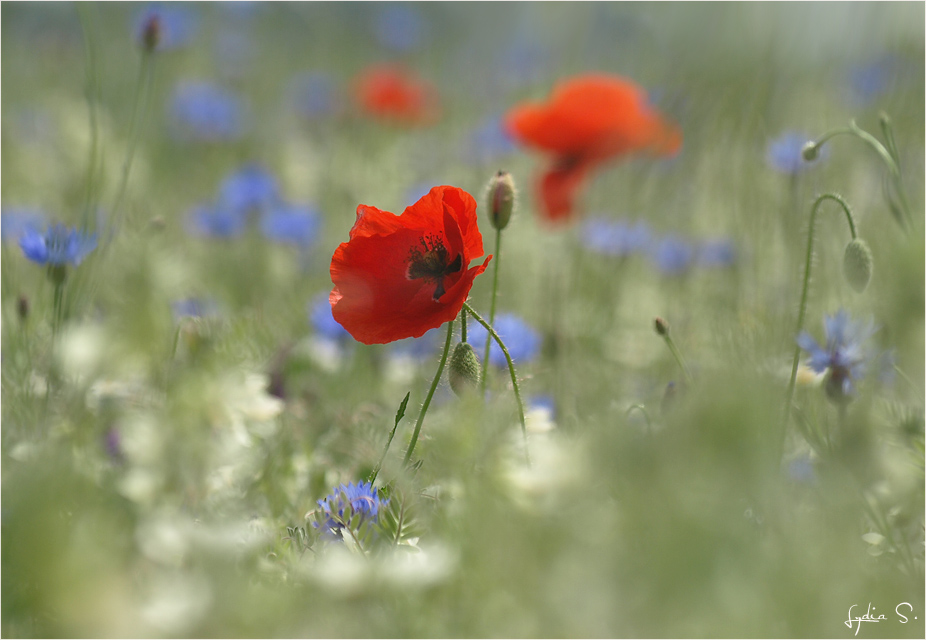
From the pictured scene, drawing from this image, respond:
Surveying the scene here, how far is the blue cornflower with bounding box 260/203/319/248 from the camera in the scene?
226 cm

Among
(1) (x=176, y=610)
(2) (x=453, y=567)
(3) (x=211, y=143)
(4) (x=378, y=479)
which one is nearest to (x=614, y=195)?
(3) (x=211, y=143)

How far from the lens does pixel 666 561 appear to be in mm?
535

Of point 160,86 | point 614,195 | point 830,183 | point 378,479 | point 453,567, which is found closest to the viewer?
point 453,567

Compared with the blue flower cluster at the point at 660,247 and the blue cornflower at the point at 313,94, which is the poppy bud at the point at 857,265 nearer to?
the blue flower cluster at the point at 660,247

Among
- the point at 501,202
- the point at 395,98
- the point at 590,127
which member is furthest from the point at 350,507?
the point at 395,98

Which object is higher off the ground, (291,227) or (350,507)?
(291,227)

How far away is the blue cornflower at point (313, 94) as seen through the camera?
408cm

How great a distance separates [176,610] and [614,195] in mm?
2246

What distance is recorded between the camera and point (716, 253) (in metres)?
2.16

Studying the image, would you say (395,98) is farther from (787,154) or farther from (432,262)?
(432,262)

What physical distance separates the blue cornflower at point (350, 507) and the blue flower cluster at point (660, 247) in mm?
1329

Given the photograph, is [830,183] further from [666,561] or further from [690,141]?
[666,561]

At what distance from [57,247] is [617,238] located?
133 centimetres
